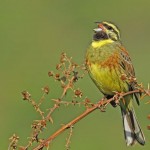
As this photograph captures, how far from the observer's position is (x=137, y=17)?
17.7m

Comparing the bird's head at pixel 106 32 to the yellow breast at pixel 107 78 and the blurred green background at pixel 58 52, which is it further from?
the blurred green background at pixel 58 52

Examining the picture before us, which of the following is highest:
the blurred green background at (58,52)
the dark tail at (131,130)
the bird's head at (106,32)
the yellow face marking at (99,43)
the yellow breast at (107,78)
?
the bird's head at (106,32)

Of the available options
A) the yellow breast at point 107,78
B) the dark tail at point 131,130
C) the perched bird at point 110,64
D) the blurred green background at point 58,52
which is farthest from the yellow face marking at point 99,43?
the blurred green background at point 58,52

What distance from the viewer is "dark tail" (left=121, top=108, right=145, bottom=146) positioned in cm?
604

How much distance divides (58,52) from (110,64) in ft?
28.3

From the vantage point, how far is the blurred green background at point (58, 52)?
11.6 meters

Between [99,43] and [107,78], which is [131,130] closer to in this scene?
[107,78]

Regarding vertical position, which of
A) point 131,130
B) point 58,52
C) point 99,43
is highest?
point 99,43

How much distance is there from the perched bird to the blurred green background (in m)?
3.76

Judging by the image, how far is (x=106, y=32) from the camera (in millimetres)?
6480

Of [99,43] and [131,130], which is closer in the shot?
[131,130]

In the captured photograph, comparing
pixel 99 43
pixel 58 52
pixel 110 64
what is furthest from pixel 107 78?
pixel 58 52

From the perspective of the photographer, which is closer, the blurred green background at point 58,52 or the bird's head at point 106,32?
the bird's head at point 106,32

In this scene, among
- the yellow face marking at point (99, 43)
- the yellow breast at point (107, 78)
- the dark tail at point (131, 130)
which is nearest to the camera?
the dark tail at point (131, 130)
